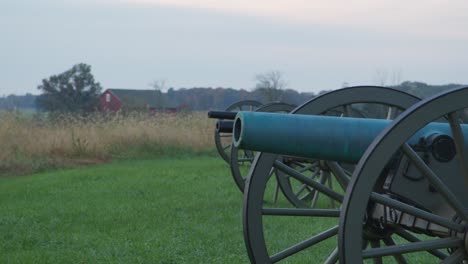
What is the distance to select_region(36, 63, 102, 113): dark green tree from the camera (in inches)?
1690

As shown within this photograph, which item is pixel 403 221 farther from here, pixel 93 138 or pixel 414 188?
pixel 93 138

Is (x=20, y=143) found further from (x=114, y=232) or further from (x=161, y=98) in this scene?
(x=161, y=98)

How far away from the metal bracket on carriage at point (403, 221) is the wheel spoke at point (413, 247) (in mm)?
94

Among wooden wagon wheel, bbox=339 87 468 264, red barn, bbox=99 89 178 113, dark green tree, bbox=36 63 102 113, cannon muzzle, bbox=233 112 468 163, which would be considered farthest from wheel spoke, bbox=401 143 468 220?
dark green tree, bbox=36 63 102 113

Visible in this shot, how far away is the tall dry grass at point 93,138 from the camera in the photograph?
799 inches

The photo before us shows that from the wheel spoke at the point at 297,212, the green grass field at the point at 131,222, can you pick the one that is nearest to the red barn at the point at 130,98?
the green grass field at the point at 131,222

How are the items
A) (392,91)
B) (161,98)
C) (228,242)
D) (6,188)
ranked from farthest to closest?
(161,98)
(6,188)
(228,242)
(392,91)

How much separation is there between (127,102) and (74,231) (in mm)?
27891

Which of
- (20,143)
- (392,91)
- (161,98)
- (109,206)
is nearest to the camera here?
(392,91)

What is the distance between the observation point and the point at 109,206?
1196cm

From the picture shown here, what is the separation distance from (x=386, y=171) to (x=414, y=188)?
0.19 m

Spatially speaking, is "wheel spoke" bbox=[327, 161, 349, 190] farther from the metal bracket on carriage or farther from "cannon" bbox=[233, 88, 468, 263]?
the metal bracket on carriage

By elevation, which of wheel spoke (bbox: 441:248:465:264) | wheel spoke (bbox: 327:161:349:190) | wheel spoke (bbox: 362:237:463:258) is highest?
wheel spoke (bbox: 327:161:349:190)

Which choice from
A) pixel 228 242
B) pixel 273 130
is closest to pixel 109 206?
pixel 228 242
